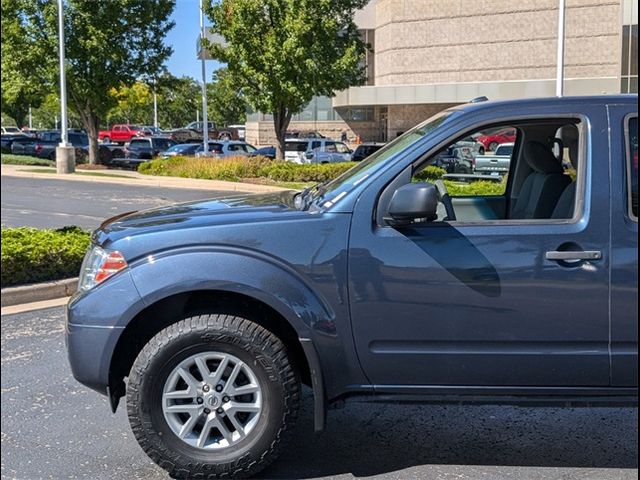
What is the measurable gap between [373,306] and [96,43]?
82.5ft

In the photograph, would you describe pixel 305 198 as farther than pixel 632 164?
Yes

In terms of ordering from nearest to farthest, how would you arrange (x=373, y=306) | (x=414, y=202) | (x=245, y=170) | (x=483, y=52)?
1. (x=414, y=202)
2. (x=373, y=306)
3. (x=245, y=170)
4. (x=483, y=52)

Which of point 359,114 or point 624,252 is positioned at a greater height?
point 359,114

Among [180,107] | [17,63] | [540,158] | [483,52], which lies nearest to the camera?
[540,158]

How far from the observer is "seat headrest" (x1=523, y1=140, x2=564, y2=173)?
14.6 ft

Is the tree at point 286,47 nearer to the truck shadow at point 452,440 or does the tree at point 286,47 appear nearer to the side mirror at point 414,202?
the truck shadow at point 452,440

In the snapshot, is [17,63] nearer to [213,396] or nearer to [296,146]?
[296,146]

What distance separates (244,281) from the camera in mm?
3670

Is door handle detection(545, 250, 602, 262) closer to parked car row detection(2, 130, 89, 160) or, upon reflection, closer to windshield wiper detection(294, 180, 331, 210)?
windshield wiper detection(294, 180, 331, 210)

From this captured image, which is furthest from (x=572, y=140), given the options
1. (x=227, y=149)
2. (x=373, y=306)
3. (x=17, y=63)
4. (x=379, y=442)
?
(x=227, y=149)

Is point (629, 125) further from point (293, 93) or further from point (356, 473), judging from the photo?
point (293, 93)

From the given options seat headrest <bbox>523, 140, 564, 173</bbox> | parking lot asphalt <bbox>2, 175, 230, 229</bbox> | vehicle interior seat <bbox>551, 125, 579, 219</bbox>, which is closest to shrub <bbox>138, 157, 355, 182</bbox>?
parking lot asphalt <bbox>2, 175, 230, 229</bbox>

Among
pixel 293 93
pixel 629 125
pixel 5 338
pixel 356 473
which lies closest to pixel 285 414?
pixel 356 473

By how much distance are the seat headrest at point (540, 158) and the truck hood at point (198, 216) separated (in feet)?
5.04
